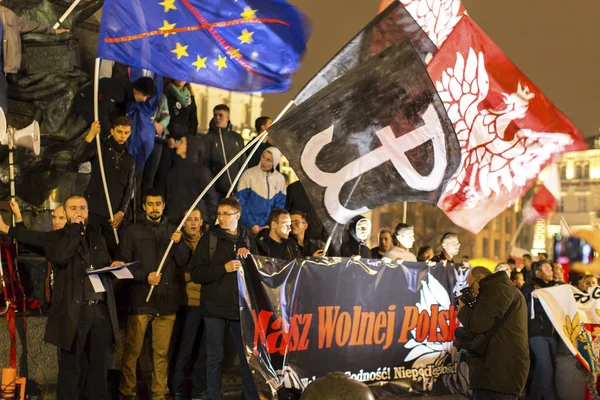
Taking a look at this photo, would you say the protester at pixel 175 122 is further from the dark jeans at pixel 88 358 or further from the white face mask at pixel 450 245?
the dark jeans at pixel 88 358

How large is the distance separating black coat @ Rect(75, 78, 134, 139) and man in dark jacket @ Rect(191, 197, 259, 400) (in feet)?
7.98

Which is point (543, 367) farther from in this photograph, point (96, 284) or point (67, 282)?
point (67, 282)

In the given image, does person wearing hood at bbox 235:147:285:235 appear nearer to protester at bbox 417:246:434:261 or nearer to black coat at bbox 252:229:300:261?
black coat at bbox 252:229:300:261

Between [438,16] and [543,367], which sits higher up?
[438,16]

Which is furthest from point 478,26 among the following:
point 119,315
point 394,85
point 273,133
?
point 119,315

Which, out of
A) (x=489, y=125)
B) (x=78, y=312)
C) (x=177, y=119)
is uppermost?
(x=177, y=119)

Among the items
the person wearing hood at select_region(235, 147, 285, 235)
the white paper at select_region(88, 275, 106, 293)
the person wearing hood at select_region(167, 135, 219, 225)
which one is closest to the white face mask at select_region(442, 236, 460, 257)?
the person wearing hood at select_region(235, 147, 285, 235)

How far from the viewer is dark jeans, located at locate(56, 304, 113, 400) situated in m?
8.69

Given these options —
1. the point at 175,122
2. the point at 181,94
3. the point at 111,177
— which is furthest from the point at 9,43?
the point at 175,122

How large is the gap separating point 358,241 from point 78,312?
4429 millimetres

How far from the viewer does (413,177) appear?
1016 centimetres

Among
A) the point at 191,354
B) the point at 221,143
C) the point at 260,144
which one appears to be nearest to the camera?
the point at 191,354

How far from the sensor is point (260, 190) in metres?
12.3

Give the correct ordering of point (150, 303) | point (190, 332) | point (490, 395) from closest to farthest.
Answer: point (490, 395) < point (150, 303) < point (190, 332)
